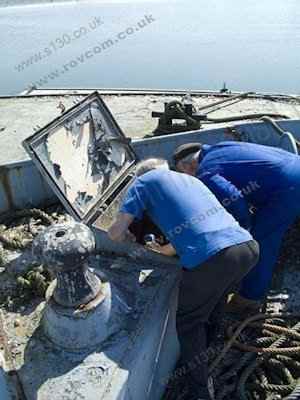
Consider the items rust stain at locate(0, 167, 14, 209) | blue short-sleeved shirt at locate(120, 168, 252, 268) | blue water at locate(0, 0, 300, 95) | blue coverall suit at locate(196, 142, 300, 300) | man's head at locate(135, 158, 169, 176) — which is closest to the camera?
blue short-sleeved shirt at locate(120, 168, 252, 268)

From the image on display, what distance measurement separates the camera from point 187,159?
A: 312cm

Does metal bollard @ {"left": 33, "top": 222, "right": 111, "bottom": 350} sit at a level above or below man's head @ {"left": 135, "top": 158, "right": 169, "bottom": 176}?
below

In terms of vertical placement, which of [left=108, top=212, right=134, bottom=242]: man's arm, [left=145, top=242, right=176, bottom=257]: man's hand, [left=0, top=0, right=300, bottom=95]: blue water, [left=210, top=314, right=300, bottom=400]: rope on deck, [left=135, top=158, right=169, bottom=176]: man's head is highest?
[left=135, top=158, right=169, bottom=176]: man's head

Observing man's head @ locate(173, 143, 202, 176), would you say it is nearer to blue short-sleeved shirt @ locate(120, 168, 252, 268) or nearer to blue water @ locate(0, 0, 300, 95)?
blue short-sleeved shirt @ locate(120, 168, 252, 268)

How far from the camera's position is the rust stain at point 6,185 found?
12.6ft

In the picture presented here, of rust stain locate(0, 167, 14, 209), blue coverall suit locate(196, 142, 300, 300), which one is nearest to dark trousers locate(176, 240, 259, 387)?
blue coverall suit locate(196, 142, 300, 300)

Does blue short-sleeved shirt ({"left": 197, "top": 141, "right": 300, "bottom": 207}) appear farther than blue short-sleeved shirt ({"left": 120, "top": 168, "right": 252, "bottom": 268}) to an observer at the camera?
Yes

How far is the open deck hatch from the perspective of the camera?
10.3 ft

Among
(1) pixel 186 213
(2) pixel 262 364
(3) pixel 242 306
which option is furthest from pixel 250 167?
(2) pixel 262 364

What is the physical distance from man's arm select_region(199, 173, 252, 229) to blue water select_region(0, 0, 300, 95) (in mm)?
5901

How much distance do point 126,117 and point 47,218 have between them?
3.01 meters

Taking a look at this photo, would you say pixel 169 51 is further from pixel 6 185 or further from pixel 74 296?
pixel 74 296

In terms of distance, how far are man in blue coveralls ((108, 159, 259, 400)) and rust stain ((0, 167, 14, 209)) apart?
1.49 m

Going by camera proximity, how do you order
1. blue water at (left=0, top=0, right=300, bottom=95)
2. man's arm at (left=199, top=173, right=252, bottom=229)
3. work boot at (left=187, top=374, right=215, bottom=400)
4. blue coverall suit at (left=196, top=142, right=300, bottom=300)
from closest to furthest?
work boot at (left=187, top=374, right=215, bottom=400) → man's arm at (left=199, top=173, right=252, bottom=229) → blue coverall suit at (left=196, top=142, right=300, bottom=300) → blue water at (left=0, top=0, right=300, bottom=95)
